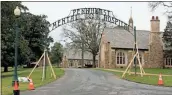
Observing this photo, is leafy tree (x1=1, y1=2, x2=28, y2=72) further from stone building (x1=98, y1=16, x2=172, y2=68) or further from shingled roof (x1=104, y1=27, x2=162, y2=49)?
shingled roof (x1=104, y1=27, x2=162, y2=49)

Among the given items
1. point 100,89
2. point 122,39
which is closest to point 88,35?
point 122,39

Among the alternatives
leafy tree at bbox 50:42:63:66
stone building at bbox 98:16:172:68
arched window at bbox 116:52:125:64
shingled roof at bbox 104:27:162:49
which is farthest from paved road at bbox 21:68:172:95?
leafy tree at bbox 50:42:63:66

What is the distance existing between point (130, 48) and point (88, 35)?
17779 mm

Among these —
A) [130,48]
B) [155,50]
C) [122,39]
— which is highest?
[122,39]

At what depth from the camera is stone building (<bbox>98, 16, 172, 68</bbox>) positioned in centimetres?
6619

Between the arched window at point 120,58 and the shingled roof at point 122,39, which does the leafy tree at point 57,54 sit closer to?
the shingled roof at point 122,39

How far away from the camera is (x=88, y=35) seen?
82.8 metres

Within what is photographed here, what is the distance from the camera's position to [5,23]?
47562 millimetres

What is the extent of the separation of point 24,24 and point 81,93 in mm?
36479

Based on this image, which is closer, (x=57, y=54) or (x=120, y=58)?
(x=120, y=58)

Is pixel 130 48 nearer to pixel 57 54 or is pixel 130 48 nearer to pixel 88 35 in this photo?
pixel 88 35

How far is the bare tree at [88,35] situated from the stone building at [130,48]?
1198 centimetres

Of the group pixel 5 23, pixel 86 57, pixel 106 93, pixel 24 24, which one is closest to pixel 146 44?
pixel 24 24

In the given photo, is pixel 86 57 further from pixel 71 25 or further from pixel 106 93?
pixel 106 93
